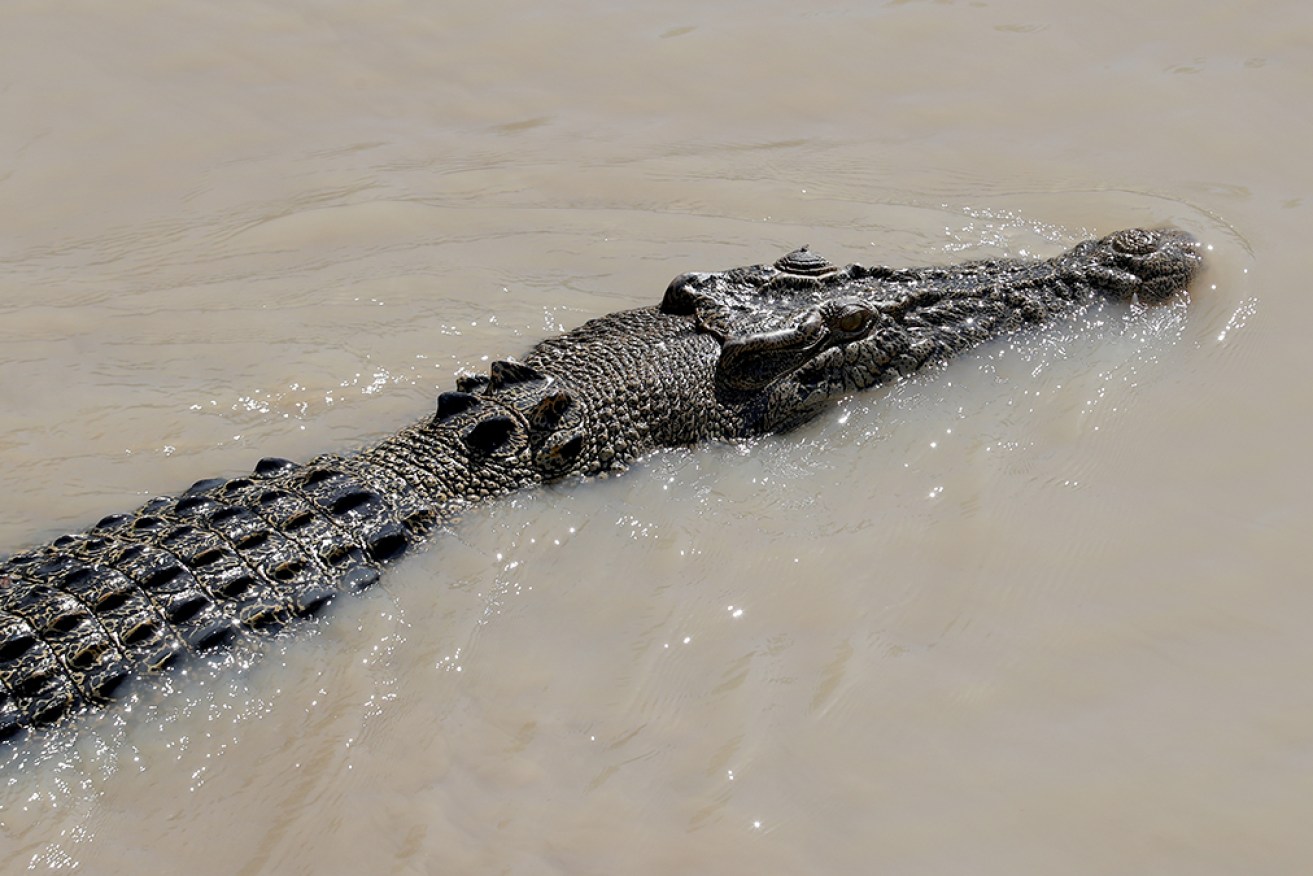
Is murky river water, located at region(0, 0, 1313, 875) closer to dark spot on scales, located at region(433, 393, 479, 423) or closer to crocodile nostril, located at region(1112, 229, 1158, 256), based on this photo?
crocodile nostril, located at region(1112, 229, 1158, 256)

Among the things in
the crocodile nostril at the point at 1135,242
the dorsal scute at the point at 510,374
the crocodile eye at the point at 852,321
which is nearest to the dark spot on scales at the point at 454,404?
the dorsal scute at the point at 510,374

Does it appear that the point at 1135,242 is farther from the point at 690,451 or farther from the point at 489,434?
the point at 489,434

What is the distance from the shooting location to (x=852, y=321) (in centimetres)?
509

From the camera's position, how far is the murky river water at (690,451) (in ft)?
11.2

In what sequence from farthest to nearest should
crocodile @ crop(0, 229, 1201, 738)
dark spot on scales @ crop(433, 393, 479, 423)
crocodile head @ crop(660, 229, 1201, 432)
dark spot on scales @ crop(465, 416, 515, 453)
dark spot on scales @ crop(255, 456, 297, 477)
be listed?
crocodile head @ crop(660, 229, 1201, 432) < dark spot on scales @ crop(433, 393, 479, 423) < dark spot on scales @ crop(465, 416, 515, 453) < dark spot on scales @ crop(255, 456, 297, 477) < crocodile @ crop(0, 229, 1201, 738)

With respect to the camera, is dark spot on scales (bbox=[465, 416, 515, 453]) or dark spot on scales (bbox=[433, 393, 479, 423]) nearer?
dark spot on scales (bbox=[465, 416, 515, 453])

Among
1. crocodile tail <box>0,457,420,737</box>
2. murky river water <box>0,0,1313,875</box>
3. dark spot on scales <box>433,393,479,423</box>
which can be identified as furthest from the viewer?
dark spot on scales <box>433,393,479,423</box>

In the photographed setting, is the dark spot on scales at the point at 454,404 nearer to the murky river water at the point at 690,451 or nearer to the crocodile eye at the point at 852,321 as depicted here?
the murky river water at the point at 690,451

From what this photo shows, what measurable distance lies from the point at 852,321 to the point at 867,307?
91 mm

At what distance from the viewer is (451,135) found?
7082 millimetres

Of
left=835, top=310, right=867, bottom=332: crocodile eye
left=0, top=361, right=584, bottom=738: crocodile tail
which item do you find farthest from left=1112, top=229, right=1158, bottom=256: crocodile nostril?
left=0, top=361, right=584, bottom=738: crocodile tail

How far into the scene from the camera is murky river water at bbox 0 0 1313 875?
11.2ft

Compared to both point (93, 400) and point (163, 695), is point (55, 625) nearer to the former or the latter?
point (163, 695)

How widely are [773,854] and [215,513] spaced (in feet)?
7.26
